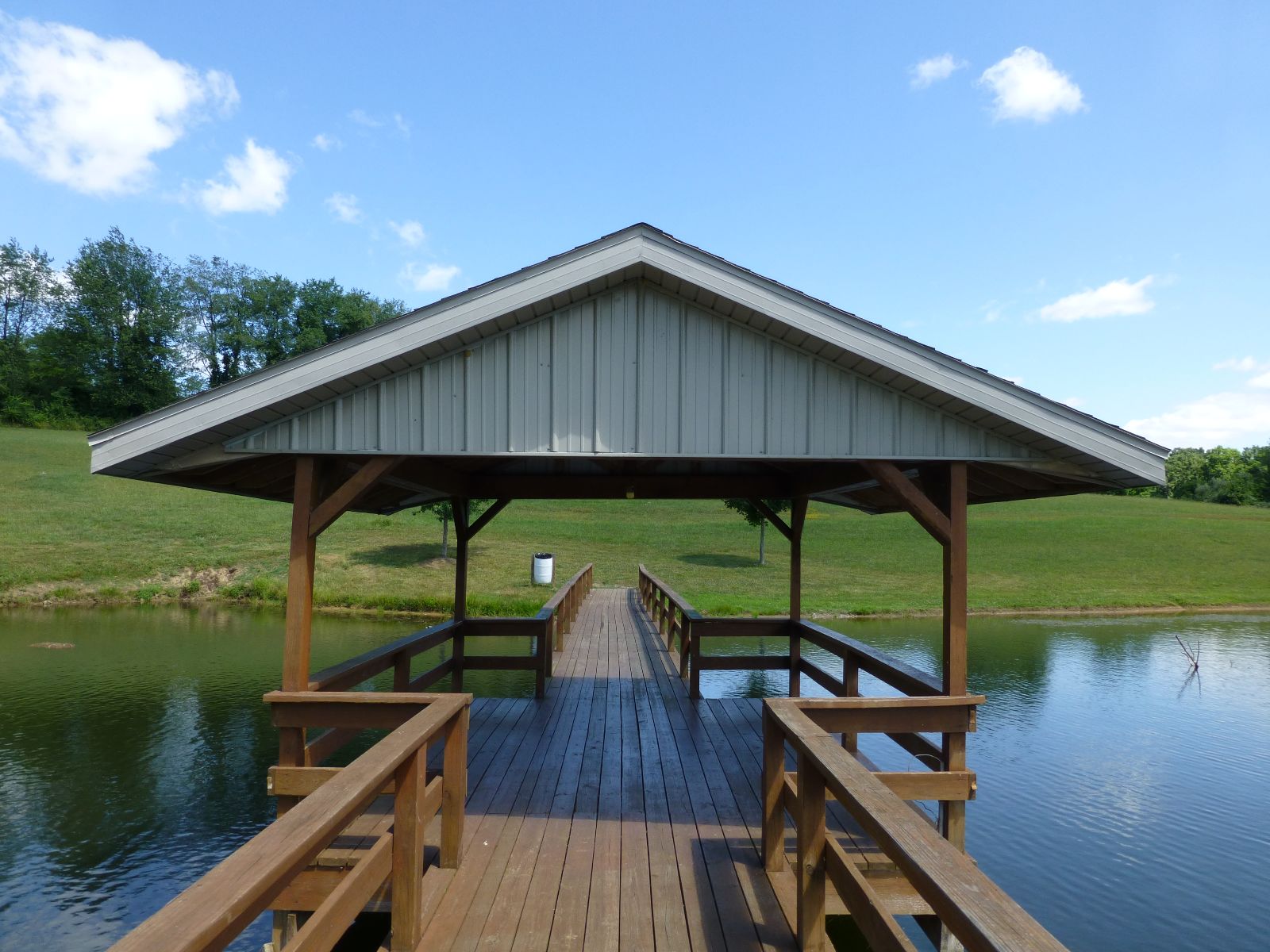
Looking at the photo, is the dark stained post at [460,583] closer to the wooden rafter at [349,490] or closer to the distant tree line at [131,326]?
the wooden rafter at [349,490]

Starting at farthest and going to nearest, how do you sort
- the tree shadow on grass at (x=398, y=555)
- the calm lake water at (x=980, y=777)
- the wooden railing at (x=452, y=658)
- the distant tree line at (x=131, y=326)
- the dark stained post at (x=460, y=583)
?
the distant tree line at (x=131, y=326), the tree shadow on grass at (x=398, y=555), the dark stained post at (x=460, y=583), the calm lake water at (x=980, y=777), the wooden railing at (x=452, y=658)

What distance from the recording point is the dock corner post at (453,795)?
4.21m

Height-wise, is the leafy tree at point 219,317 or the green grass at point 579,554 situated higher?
the leafy tree at point 219,317

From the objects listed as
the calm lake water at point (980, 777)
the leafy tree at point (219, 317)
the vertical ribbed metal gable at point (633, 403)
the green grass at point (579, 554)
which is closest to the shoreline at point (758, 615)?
the green grass at point (579, 554)

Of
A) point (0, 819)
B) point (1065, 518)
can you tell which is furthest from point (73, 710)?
point (1065, 518)

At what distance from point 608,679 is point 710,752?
3794 millimetres

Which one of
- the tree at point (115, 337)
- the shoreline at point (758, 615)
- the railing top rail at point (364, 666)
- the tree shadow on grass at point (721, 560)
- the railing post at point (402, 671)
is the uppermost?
the tree at point (115, 337)

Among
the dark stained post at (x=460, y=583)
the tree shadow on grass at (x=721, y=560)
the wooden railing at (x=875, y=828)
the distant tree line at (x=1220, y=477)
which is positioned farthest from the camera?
the distant tree line at (x=1220, y=477)

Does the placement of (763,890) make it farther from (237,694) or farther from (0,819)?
(237,694)

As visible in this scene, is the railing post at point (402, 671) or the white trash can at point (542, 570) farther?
the white trash can at point (542, 570)

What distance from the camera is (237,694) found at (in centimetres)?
1295

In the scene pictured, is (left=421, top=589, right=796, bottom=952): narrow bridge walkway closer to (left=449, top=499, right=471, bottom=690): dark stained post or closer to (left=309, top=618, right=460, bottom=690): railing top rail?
(left=449, top=499, right=471, bottom=690): dark stained post

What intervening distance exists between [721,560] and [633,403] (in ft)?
85.0

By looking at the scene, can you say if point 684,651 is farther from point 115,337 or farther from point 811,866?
point 115,337
